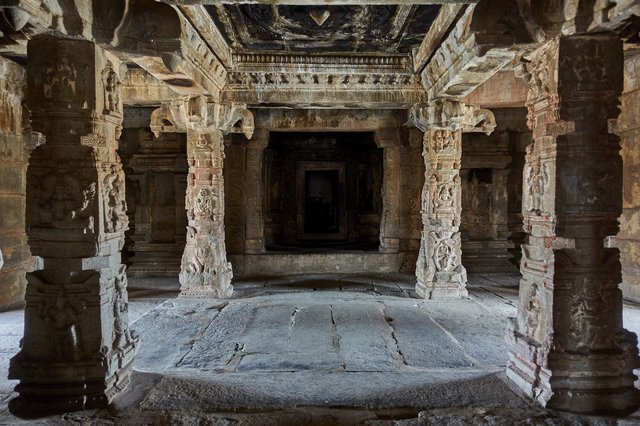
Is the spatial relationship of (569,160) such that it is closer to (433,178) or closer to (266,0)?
(266,0)

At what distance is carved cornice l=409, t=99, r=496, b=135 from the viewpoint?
6328 millimetres

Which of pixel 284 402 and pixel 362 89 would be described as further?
pixel 362 89

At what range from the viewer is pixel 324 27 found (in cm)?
481

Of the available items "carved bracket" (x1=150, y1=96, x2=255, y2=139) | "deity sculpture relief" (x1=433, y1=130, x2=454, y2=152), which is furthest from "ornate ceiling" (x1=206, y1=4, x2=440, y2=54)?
"deity sculpture relief" (x1=433, y1=130, x2=454, y2=152)

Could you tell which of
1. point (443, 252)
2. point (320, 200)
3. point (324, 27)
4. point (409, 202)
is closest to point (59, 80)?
point (324, 27)

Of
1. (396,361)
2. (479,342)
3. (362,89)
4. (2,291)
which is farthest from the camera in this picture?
(362,89)

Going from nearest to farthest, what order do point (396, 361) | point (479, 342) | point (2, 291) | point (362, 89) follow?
1. point (396, 361)
2. point (479, 342)
3. point (2, 291)
4. point (362, 89)

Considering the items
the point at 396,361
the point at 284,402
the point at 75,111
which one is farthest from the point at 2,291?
the point at 396,361

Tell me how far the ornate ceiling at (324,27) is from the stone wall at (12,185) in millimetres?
3318

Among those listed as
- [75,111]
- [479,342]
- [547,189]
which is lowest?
[479,342]

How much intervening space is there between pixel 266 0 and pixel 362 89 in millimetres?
3416

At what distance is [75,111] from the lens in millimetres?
3178

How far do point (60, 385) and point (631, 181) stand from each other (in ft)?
25.1

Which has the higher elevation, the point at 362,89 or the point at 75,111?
the point at 362,89
